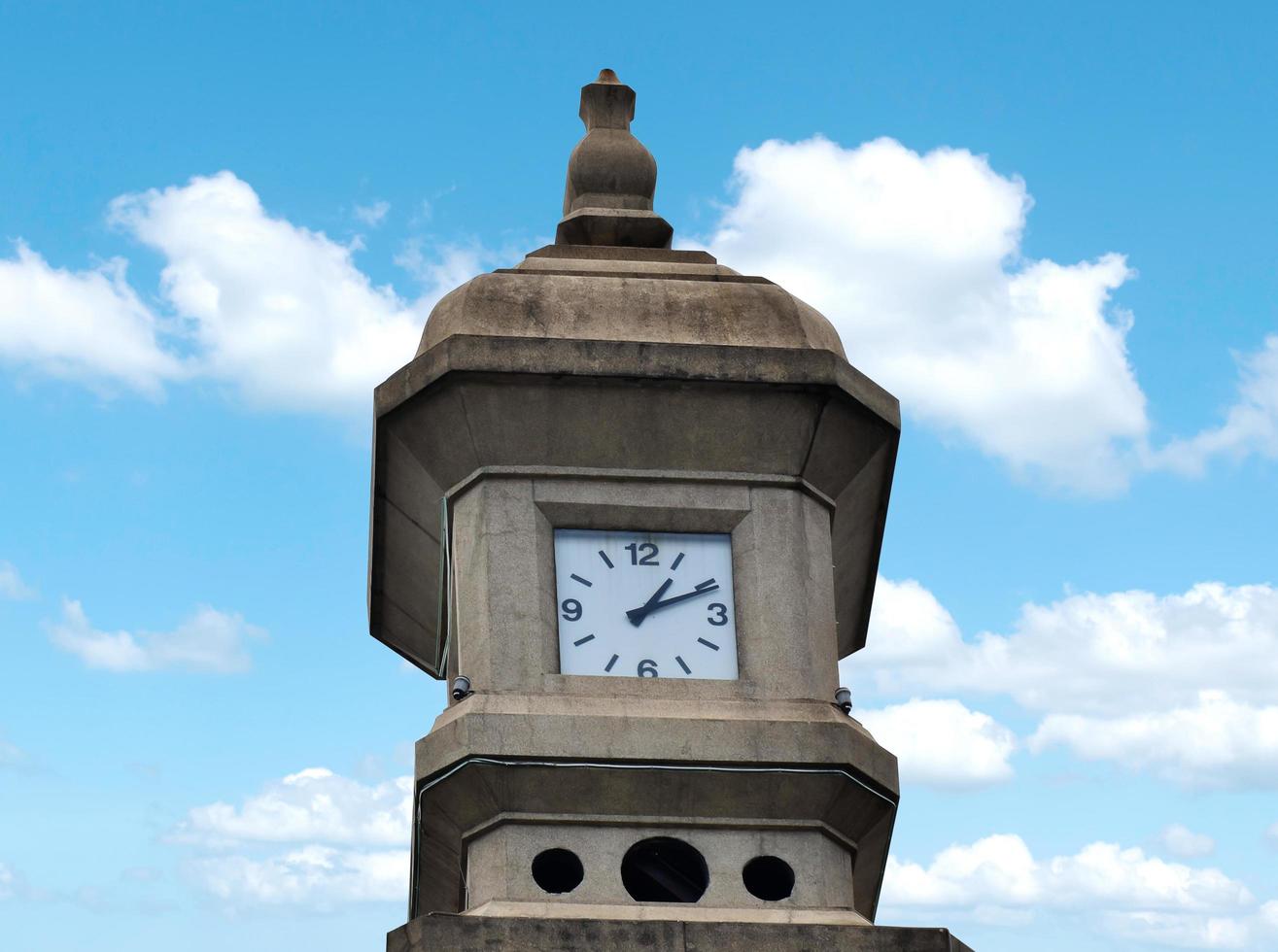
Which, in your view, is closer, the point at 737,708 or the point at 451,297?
the point at 737,708

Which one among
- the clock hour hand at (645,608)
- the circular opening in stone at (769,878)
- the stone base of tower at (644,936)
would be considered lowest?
the stone base of tower at (644,936)

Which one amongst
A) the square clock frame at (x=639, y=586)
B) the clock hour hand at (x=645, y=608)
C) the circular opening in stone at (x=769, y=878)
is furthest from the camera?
the clock hour hand at (x=645, y=608)

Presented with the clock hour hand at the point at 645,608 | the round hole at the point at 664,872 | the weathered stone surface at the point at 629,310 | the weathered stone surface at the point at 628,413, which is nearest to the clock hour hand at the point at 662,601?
the clock hour hand at the point at 645,608

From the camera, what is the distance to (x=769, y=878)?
18.8 meters

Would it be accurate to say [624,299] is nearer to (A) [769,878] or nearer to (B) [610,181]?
(B) [610,181]

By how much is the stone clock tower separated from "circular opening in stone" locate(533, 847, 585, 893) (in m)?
0.02

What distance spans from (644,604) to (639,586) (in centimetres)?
16

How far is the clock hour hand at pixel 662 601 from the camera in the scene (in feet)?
64.1

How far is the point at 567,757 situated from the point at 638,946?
5.49 ft

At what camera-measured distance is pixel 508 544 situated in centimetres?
1958

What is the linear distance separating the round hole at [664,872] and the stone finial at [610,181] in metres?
5.93

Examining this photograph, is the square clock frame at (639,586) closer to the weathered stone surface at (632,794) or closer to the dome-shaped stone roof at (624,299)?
the weathered stone surface at (632,794)

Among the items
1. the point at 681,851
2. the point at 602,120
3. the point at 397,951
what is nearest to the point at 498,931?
the point at 397,951

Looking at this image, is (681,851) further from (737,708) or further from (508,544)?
(508,544)
